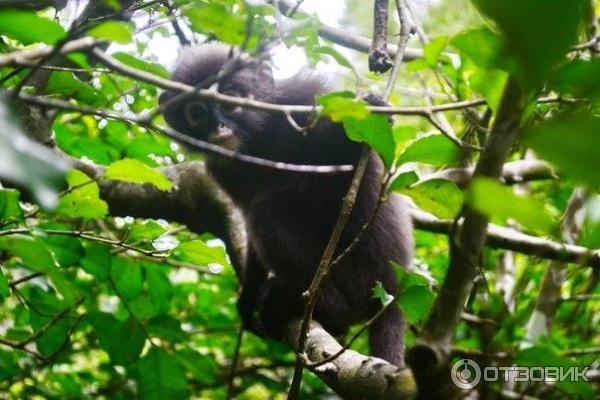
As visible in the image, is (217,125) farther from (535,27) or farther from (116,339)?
(535,27)

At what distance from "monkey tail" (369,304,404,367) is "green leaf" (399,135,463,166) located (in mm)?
1656

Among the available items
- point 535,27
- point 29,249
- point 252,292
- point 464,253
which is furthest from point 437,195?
point 252,292

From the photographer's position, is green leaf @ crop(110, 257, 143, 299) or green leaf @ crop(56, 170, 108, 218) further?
green leaf @ crop(110, 257, 143, 299)

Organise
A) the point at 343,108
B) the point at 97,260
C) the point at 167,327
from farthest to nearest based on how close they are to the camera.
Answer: the point at 167,327 → the point at 97,260 → the point at 343,108

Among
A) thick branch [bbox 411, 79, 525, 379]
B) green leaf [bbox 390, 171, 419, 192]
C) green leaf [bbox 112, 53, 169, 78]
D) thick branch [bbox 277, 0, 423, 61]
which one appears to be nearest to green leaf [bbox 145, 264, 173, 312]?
green leaf [bbox 112, 53, 169, 78]

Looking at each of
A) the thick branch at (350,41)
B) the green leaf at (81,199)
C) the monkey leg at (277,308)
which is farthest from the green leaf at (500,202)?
the thick branch at (350,41)

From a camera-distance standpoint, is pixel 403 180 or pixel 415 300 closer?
pixel 403 180

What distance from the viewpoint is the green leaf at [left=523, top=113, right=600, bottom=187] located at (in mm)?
620

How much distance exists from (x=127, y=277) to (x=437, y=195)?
2017 mm

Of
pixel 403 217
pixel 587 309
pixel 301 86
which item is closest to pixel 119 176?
pixel 403 217

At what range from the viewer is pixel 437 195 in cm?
168

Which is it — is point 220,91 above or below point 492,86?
below

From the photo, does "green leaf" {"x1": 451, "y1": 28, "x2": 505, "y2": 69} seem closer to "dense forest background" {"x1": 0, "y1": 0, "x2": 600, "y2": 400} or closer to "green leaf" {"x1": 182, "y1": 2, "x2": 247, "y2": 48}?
"dense forest background" {"x1": 0, "y1": 0, "x2": 600, "y2": 400}

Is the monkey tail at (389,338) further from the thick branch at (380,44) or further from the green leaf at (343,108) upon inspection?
the green leaf at (343,108)
